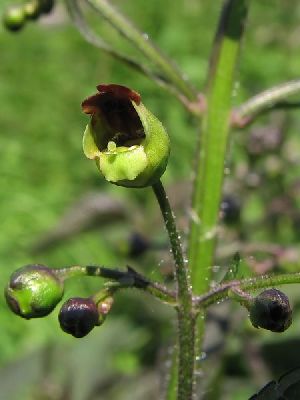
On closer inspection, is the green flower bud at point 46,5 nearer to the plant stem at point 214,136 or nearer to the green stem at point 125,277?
the plant stem at point 214,136

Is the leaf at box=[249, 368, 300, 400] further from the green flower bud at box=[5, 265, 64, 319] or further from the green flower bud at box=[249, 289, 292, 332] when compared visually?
the green flower bud at box=[5, 265, 64, 319]

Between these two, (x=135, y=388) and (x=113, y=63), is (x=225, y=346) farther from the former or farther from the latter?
(x=113, y=63)

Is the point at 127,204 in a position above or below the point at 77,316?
below

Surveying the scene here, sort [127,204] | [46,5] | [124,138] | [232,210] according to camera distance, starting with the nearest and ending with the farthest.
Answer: [124,138] → [46,5] → [232,210] → [127,204]

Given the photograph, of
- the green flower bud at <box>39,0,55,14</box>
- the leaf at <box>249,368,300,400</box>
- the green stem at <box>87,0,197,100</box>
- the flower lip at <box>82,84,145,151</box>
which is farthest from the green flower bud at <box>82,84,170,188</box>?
the green flower bud at <box>39,0,55,14</box>

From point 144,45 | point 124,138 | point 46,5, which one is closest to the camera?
point 124,138

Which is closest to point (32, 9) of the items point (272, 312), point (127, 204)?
point (272, 312)

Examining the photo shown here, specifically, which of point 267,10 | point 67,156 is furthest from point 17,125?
point 267,10

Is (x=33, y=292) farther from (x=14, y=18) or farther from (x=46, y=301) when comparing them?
(x=14, y=18)
